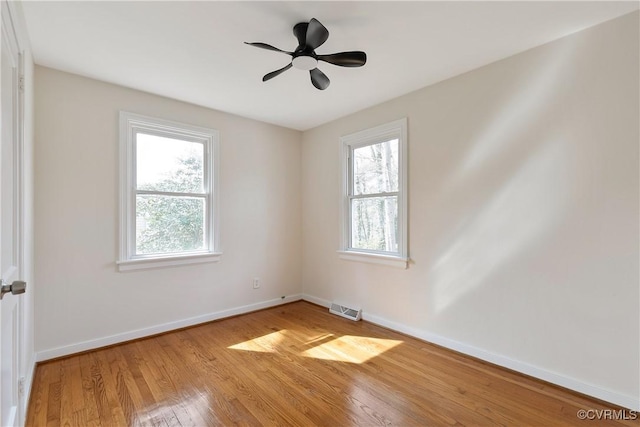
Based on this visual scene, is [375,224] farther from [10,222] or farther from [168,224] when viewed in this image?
[10,222]

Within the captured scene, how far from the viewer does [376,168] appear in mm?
3621

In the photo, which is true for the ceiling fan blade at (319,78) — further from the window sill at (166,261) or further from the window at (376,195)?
the window sill at (166,261)

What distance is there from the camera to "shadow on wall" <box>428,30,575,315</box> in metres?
2.28

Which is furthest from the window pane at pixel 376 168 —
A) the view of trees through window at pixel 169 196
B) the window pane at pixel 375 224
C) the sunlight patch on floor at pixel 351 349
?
the view of trees through window at pixel 169 196

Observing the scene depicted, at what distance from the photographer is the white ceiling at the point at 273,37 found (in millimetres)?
1938

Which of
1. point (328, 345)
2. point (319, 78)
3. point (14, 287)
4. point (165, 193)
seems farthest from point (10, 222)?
point (328, 345)

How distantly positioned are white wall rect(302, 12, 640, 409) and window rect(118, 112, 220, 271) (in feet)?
7.23

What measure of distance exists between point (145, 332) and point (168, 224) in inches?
44.1

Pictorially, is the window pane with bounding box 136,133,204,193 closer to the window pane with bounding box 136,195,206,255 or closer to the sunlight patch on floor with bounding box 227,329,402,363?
the window pane with bounding box 136,195,206,255

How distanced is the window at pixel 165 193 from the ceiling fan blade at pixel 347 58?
1.97 metres

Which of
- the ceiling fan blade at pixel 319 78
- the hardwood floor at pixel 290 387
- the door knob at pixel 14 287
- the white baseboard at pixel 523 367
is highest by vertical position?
the ceiling fan blade at pixel 319 78

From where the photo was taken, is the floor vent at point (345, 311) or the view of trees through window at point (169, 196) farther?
the floor vent at point (345, 311)

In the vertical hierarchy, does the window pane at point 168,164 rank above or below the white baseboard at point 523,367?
above

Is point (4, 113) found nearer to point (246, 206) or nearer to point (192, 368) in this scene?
point (192, 368)
